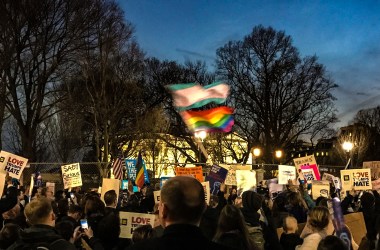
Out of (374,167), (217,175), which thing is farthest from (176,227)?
(374,167)

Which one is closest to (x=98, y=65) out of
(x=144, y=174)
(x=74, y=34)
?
(x=74, y=34)

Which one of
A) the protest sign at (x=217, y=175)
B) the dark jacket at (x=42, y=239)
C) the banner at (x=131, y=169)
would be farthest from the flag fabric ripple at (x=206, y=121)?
the dark jacket at (x=42, y=239)

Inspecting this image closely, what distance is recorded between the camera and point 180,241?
238 centimetres

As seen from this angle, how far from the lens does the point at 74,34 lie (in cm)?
2336

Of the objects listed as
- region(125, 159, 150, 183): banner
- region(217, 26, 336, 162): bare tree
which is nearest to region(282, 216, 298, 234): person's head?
region(125, 159, 150, 183): banner

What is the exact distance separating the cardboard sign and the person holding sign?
1123 centimetres

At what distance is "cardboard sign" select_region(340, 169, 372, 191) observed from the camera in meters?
12.9

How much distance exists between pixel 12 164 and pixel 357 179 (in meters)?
8.84

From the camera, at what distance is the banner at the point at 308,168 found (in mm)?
14348

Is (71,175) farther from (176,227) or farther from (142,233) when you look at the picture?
(176,227)

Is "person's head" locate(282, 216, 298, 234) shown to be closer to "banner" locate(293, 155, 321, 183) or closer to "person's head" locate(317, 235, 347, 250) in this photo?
"person's head" locate(317, 235, 347, 250)

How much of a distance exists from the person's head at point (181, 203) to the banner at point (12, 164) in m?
10.1

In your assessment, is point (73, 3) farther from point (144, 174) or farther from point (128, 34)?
point (144, 174)

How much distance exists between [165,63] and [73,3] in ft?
90.0
